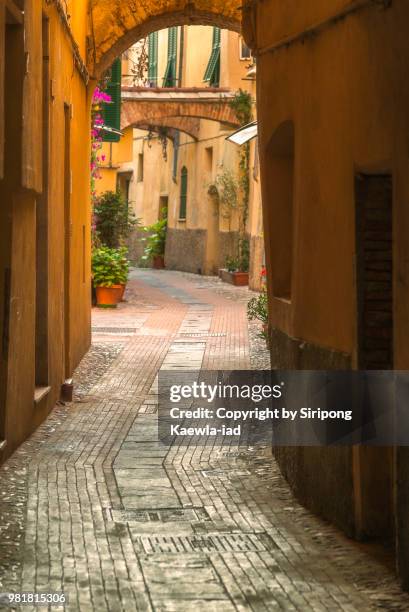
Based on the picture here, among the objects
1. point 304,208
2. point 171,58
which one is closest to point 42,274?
point 304,208

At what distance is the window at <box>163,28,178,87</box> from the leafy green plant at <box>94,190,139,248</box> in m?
11.7

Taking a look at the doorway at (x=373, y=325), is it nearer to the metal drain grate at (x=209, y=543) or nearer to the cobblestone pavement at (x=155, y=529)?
the cobblestone pavement at (x=155, y=529)

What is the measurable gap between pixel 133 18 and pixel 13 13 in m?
7.20

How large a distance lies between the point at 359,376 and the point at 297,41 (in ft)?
7.71

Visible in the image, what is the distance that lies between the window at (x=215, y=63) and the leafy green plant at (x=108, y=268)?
11026mm

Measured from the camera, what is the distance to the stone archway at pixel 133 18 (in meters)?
14.7

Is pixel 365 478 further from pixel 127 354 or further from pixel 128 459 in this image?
pixel 127 354

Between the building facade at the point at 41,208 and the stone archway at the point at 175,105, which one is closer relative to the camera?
the building facade at the point at 41,208

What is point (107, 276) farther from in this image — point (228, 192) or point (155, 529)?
point (155, 529)

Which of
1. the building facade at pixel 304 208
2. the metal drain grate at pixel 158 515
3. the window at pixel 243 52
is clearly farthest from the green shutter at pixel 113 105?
the metal drain grate at pixel 158 515

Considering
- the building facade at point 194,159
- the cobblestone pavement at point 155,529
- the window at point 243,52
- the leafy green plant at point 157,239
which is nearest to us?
the cobblestone pavement at point 155,529

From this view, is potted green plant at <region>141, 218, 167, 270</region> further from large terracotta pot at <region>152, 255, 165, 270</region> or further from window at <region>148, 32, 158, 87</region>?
window at <region>148, 32, 158, 87</region>

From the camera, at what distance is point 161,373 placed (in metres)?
12.7

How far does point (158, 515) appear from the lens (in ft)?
22.9
